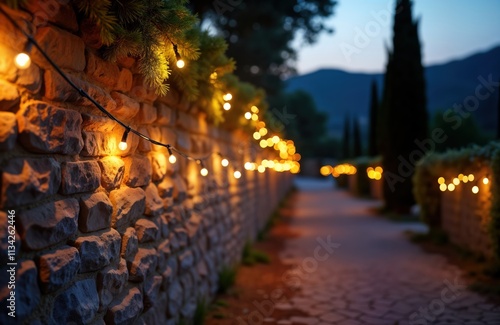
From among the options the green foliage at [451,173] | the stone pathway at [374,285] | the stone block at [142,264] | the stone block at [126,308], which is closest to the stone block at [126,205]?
the stone block at [142,264]

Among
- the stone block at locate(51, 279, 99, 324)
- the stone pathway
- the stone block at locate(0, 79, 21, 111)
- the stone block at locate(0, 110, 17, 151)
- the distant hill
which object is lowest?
the stone pathway

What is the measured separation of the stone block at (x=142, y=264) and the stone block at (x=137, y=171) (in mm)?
493

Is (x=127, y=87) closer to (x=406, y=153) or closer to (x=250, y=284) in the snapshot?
(x=250, y=284)

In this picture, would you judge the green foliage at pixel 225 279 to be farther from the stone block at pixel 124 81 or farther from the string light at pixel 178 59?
the string light at pixel 178 59

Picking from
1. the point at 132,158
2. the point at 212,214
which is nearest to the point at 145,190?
the point at 132,158

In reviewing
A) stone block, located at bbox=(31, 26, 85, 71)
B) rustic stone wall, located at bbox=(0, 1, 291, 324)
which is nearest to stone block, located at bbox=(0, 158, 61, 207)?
rustic stone wall, located at bbox=(0, 1, 291, 324)

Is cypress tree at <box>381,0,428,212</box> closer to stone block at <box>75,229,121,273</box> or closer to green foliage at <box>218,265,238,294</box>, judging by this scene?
green foliage at <box>218,265,238,294</box>

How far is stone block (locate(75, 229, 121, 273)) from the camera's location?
237 centimetres

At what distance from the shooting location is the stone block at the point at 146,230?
319 cm

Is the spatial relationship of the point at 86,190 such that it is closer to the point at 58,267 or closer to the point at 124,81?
the point at 58,267

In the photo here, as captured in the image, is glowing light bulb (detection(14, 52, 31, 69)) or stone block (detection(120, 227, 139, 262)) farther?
stone block (detection(120, 227, 139, 262))

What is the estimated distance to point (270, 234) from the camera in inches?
442

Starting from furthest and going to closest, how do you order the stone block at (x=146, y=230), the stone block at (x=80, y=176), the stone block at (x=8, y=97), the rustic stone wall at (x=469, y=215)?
1. the rustic stone wall at (x=469, y=215)
2. the stone block at (x=146, y=230)
3. the stone block at (x=80, y=176)
4. the stone block at (x=8, y=97)

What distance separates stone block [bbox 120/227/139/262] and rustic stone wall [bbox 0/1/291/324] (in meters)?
0.01
